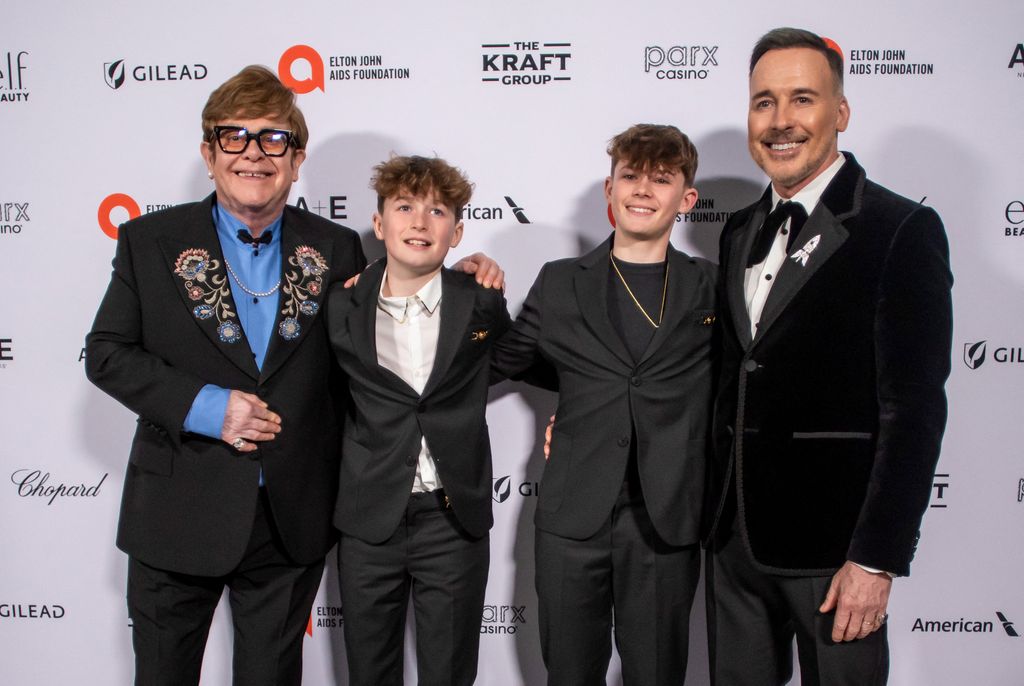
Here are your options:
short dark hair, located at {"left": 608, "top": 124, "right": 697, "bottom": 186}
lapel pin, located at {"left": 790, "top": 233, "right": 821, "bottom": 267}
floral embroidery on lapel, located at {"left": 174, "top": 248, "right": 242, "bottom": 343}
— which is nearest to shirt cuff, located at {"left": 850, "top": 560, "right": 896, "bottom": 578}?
lapel pin, located at {"left": 790, "top": 233, "right": 821, "bottom": 267}

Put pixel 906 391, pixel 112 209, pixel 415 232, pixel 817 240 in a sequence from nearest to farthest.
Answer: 1. pixel 906 391
2. pixel 817 240
3. pixel 415 232
4. pixel 112 209

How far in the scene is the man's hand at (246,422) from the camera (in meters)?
1.68

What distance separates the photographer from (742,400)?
63.7 inches

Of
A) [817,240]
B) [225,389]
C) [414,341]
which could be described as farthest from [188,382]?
[817,240]

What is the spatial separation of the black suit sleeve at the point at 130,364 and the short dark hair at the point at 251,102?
1.20ft

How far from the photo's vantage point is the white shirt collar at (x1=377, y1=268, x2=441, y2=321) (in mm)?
1845

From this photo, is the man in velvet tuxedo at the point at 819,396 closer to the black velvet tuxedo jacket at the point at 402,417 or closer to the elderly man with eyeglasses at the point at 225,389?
the black velvet tuxedo jacket at the point at 402,417

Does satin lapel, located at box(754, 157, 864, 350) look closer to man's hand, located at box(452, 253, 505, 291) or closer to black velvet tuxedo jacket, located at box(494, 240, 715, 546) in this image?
black velvet tuxedo jacket, located at box(494, 240, 715, 546)

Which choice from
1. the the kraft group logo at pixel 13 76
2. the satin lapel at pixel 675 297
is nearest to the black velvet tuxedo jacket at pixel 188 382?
the satin lapel at pixel 675 297

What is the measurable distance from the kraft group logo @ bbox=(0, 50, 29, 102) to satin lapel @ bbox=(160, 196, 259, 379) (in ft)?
4.00

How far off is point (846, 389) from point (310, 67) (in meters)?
1.93

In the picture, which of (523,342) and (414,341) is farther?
(523,342)

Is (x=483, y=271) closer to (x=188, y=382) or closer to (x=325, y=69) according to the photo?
(x=188, y=382)

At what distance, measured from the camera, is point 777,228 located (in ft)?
5.49
